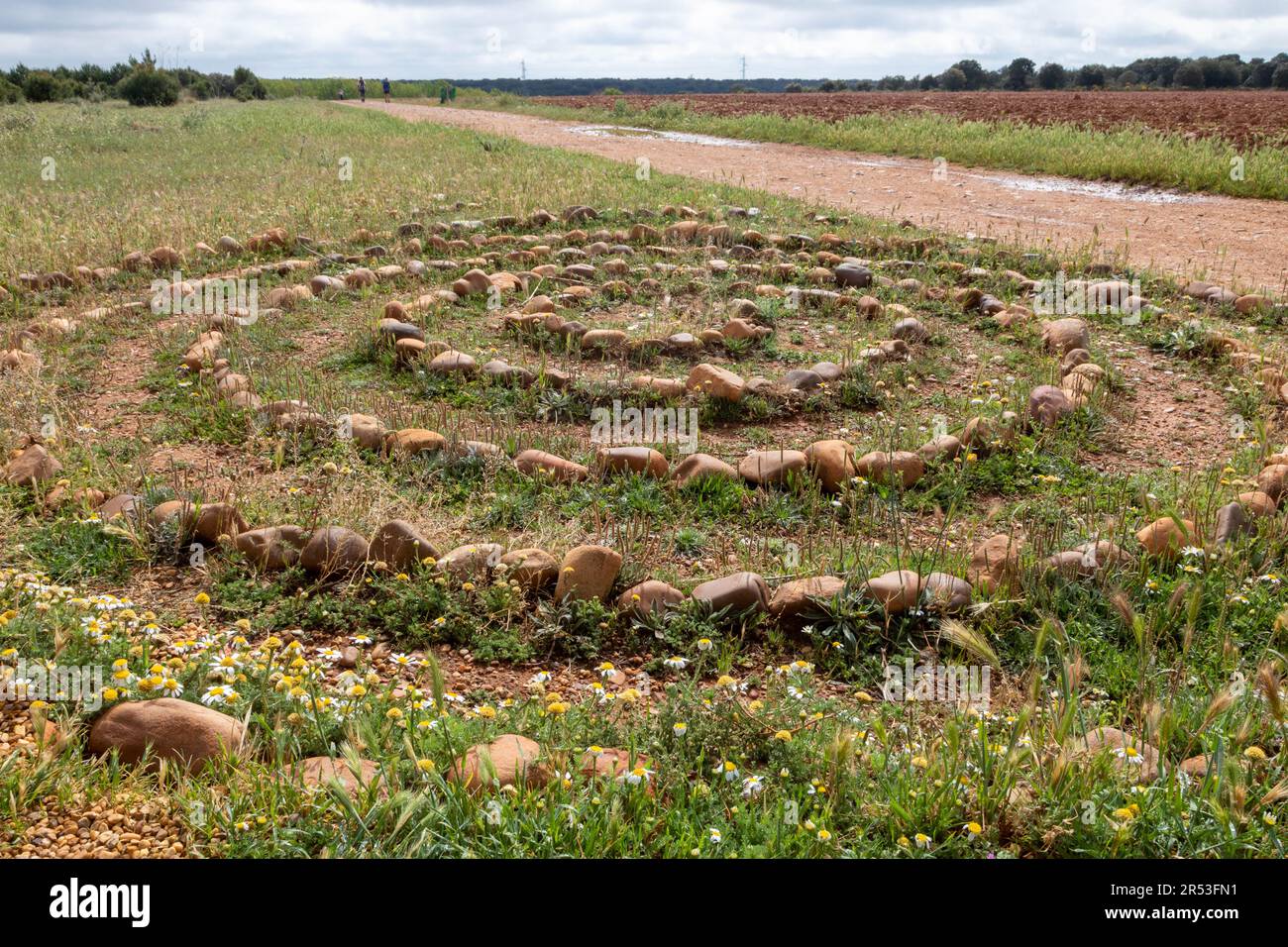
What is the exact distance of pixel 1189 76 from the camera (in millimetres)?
45625

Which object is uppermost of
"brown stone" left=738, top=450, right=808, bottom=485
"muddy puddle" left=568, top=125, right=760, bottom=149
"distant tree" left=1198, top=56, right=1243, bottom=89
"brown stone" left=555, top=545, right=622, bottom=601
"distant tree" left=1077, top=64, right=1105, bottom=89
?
"distant tree" left=1077, top=64, right=1105, bottom=89

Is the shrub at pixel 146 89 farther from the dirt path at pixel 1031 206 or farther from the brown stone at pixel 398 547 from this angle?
the brown stone at pixel 398 547

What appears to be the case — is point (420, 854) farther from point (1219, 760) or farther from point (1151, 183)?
point (1151, 183)

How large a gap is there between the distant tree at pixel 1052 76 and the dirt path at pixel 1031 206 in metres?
38.3

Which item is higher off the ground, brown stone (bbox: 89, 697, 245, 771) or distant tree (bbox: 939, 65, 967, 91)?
distant tree (bbox: 939, 65, 967, 91)

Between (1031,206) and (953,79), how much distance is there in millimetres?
45916

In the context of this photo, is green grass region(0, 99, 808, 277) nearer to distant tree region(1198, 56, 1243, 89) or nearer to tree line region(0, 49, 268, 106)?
tree line region(0, 49, 268, 106)

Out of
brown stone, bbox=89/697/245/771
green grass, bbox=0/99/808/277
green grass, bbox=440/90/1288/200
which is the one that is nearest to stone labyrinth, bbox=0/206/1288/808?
brown stone, bbox=89/697/245/771

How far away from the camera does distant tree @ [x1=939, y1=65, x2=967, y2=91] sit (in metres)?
52.9

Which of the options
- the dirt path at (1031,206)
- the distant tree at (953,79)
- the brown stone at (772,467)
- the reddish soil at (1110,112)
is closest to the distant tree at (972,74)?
the distant tree at (953,79)

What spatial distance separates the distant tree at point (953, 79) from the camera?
52.9m

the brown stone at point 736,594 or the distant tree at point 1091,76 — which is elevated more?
the distant tree at point 1091,76

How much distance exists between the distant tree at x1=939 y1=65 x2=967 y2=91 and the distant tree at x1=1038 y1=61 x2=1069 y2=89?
12.8 feet
